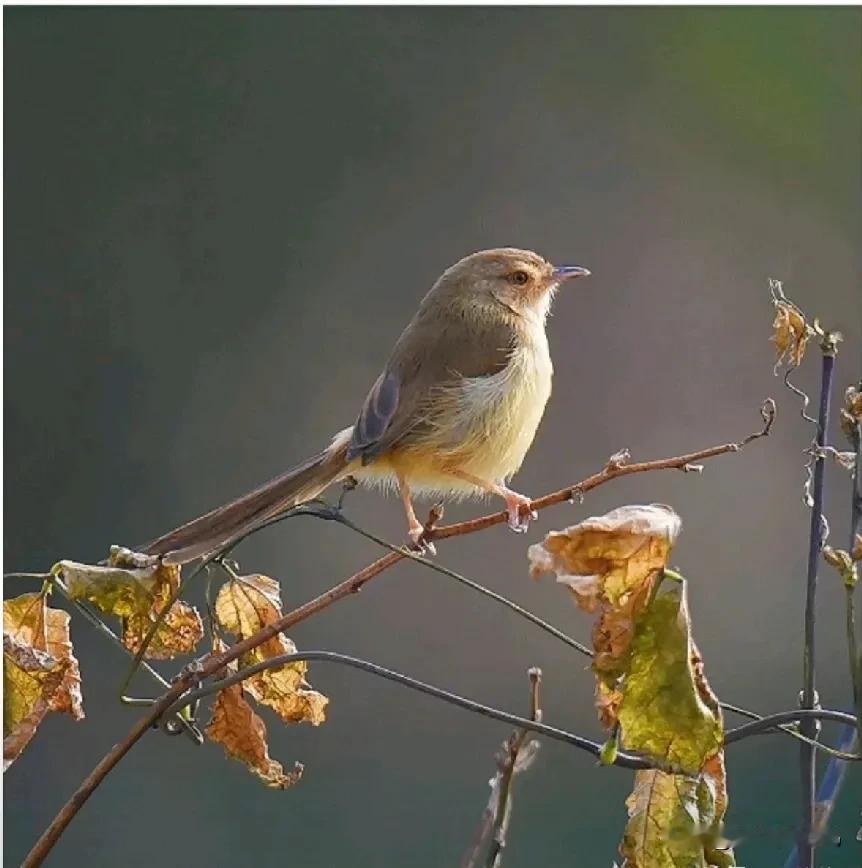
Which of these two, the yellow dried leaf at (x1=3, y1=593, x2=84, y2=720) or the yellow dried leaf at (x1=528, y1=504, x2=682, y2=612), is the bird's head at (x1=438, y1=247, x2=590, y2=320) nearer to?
the yellow dried leaf at (x1=3, y1=593, x2=84, y2=720)

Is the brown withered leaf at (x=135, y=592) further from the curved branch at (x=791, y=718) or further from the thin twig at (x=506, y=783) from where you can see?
the curved branch at (x=791, y=718)

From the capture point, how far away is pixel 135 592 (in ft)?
3.34

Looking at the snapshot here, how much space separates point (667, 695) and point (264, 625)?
463 mm

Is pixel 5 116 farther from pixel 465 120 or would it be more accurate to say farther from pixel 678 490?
pixel 678 490

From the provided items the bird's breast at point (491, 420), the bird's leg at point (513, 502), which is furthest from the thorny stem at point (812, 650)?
the bird's breast at point (491, 420)

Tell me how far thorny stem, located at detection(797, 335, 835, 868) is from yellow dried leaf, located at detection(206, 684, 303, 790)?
463 millimetres

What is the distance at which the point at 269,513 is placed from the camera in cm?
147

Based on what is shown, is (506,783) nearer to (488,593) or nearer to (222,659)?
(488,593)

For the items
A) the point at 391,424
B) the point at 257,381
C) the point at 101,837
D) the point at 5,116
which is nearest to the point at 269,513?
the point at 391,424

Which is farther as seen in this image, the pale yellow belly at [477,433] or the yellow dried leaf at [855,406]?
the pale yellow belly at [477,433]

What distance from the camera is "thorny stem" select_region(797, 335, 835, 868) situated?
2.63ft

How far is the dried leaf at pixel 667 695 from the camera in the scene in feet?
2.70

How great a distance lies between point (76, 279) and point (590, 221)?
3.72 ft

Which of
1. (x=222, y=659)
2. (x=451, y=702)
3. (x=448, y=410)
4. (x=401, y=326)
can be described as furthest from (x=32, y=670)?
(x=401, y=326)
